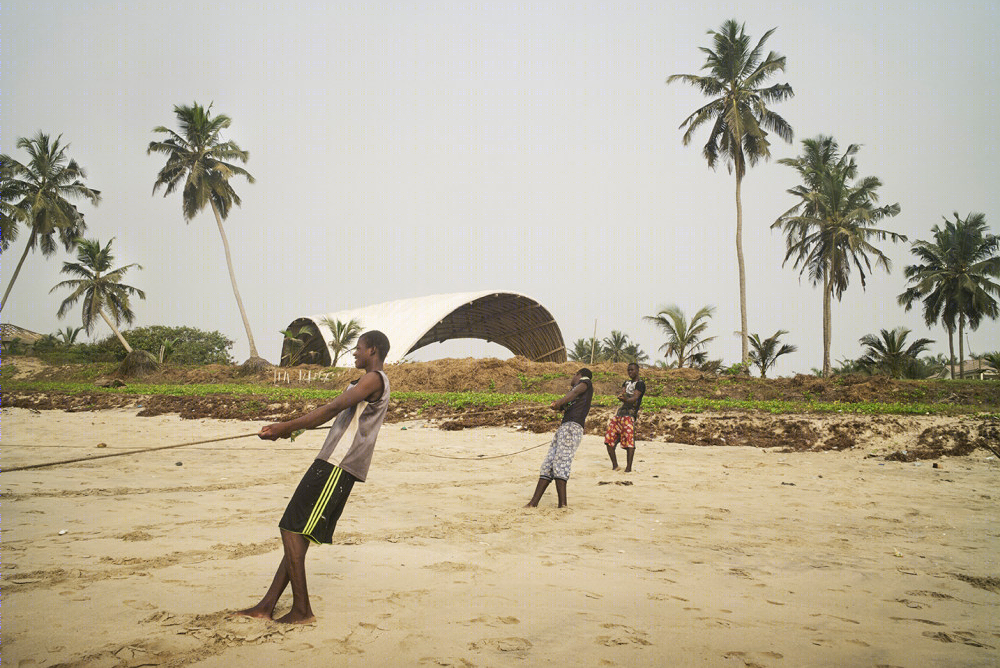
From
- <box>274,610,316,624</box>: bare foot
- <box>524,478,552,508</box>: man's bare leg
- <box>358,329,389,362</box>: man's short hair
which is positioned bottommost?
<box>274,610,316,624</box>: bare foot

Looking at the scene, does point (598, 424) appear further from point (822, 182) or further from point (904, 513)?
point (822, 182)

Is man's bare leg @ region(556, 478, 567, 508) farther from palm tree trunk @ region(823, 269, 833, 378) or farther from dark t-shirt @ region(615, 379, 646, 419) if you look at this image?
palm tree trunk @ region(823, 269, 833, 378)

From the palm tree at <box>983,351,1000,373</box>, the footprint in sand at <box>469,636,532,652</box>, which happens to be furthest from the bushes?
the palm tree at <box>983,351,1000,373</box>

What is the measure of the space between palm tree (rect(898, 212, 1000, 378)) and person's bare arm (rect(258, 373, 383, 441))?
4005cm

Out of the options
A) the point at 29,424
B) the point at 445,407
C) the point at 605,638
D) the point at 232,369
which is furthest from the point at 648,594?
the point at 232,369

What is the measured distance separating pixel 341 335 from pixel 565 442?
2906 cm

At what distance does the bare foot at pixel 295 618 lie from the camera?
3139mm

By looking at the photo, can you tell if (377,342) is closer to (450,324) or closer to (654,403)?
(654,403)

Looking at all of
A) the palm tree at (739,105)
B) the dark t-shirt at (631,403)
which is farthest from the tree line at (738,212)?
the dark t-shirt at (631,403)

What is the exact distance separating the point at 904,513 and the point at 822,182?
27255 millimetres

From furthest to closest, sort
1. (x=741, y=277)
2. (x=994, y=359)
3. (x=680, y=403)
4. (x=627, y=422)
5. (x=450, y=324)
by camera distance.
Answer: (x=450, y=324) < (x=994, y=359) < (x=741, y=277) < (x=680, y=403) < (x=627, y=422)

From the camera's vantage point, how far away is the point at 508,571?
4234 millimetres

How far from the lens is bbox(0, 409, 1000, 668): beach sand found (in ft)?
9.57

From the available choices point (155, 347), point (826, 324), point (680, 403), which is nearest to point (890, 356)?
point (826, 324)
